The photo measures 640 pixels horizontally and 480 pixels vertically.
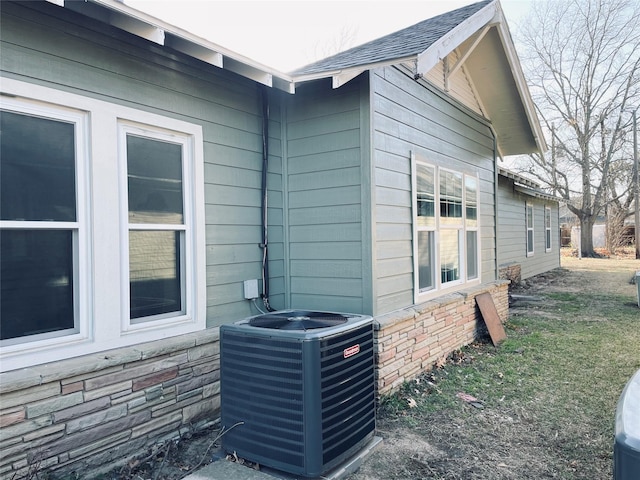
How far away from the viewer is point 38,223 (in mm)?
2561

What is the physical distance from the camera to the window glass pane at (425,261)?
15.9 feet

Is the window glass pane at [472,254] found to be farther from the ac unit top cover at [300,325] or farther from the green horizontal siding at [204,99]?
the ac unit top cover at [300,325]

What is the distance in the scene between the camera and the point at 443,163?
5.34 metres

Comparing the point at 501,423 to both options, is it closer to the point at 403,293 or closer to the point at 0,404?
the point at 403,293

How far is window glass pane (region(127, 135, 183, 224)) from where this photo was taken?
307 cm

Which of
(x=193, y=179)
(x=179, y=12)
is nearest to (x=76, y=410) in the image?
(x=193, y=179)

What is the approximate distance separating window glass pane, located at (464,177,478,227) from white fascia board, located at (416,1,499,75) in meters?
1.99

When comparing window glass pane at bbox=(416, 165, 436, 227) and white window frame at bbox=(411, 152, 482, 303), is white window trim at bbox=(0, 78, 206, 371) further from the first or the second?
window glass pane at bbox=(416, 165, 436, 227)

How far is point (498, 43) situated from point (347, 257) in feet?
13.0

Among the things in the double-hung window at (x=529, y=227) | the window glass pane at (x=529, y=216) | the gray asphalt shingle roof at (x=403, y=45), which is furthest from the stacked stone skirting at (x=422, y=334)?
the window glass pane at (x=529, y=216)

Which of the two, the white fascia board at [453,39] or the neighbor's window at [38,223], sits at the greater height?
the white fascia board at [453,39]

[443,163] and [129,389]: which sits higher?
[443,163]

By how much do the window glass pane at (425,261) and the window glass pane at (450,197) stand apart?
41 cm

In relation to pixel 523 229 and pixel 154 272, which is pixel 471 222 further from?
pixel 523 229
